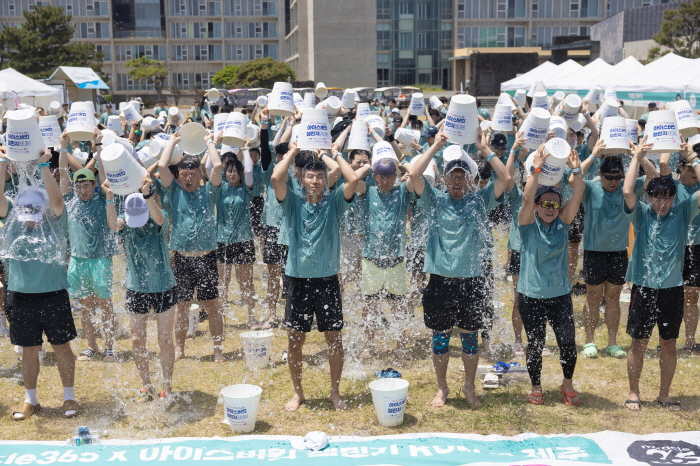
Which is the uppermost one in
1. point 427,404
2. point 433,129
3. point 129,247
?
point 433,129

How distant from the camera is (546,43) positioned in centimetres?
7275

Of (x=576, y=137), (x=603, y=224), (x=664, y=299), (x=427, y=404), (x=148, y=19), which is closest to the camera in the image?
(x=664, y=299)

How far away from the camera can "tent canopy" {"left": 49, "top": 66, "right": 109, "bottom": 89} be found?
25.9 m

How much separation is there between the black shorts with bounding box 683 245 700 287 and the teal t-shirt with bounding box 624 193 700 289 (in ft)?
3.53

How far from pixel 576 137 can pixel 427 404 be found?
4.60 metres

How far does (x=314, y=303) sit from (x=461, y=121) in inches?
68.8

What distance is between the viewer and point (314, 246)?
5.10 metres

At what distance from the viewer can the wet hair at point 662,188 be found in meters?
5.10

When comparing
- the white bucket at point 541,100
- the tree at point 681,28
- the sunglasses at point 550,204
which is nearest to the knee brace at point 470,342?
the sunglasses at point 550,204

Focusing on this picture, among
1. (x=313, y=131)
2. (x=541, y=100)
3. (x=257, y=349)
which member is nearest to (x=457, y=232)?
(x=313, y=131)

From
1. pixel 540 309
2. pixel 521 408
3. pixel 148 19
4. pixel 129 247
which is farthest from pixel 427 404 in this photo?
pixel 148 19

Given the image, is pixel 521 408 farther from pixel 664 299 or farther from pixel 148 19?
pixel 148 19

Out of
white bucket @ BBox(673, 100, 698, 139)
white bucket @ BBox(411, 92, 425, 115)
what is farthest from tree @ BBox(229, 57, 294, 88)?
white bucket @ BBox(673, 100, 698, 139)

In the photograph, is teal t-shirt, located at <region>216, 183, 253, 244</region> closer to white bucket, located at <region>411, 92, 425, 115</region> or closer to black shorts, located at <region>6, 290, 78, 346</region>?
black shorts, located at <region>6, 290, 78, 346</region>
